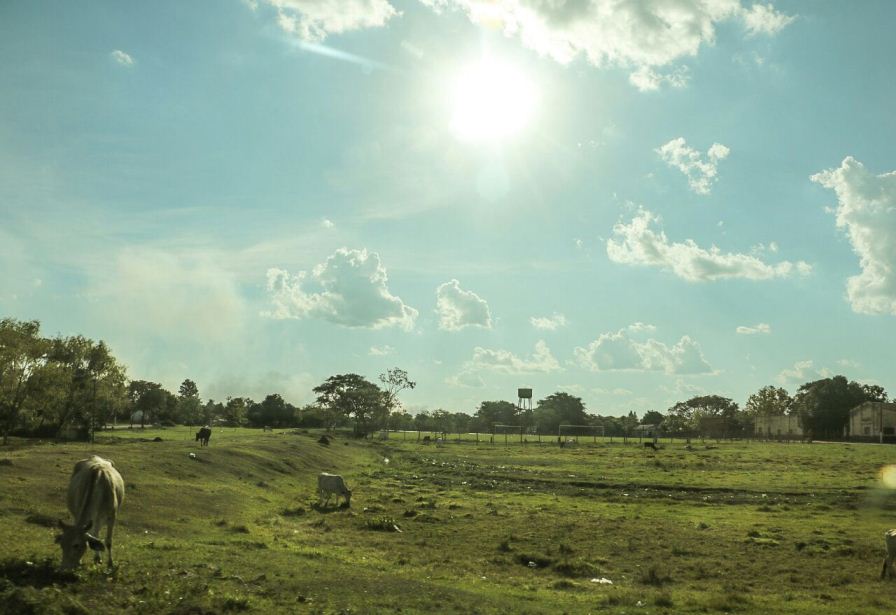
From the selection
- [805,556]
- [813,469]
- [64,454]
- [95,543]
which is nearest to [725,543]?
[805,556]

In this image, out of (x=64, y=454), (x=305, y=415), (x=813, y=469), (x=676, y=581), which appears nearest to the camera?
(x=676, y=581)

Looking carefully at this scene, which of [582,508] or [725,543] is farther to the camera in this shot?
[582,508]

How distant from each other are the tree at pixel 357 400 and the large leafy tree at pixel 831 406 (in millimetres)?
107818

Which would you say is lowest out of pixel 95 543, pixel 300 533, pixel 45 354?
pixel 300 533

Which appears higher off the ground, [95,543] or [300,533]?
[95,543]

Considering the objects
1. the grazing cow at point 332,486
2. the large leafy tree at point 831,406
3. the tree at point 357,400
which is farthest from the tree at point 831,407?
the grazing cow at point 332,486

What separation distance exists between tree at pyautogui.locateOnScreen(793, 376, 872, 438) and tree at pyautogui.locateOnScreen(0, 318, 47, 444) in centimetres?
16762

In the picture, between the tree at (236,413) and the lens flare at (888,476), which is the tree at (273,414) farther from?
the lens flare at (888,476)

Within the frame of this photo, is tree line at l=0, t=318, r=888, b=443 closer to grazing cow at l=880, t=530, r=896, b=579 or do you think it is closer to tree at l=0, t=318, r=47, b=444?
tree at l=0, t=318, r=47, b=444

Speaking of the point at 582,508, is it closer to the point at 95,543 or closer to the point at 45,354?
the point at 95,543

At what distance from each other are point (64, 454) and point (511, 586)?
30.1 metres

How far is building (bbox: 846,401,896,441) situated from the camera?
14488 cm

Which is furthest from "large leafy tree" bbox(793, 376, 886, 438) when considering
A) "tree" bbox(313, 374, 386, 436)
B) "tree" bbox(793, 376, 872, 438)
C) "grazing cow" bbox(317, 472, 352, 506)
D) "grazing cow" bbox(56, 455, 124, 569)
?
"grazing cow" bbox(56, 455, 124, 569)

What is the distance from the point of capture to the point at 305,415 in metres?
177
